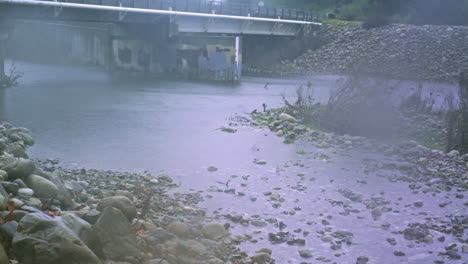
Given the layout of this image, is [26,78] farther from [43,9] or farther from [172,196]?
[172,196]

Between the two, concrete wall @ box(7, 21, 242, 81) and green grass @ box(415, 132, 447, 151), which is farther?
concrete wall @ box(7, 21, 242, 81)

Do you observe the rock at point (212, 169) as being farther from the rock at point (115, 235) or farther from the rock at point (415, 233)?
the rock at point (115, 235)

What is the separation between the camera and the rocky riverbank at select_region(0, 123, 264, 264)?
5785 mm

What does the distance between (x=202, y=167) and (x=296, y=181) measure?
2.41 metres

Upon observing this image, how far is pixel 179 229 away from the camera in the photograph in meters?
8.21

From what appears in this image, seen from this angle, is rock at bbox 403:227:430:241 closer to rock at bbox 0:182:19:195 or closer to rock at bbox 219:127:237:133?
rock at bbox 0:182:19:195

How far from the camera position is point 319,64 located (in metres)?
54.4

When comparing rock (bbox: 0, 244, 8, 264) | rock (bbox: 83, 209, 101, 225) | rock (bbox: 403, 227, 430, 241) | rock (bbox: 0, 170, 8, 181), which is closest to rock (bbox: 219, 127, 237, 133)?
rock (bbox: 403, 227, 430, 241)

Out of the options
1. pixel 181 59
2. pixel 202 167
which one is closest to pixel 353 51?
pixel 181 59

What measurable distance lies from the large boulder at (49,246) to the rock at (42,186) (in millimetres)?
2519

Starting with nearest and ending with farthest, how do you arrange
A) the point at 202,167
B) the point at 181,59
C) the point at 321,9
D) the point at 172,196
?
the point at 172,196 < the point at 202,167 < the point at 181,59 < the point at 321,9

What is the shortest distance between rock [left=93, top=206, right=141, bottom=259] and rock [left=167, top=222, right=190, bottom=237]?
1.34 m

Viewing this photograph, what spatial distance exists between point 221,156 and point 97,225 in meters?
8.96

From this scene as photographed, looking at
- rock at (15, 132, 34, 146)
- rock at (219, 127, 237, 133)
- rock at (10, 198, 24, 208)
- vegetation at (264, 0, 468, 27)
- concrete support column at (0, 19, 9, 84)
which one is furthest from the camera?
vegetation at (264, 0, 468, 27)
